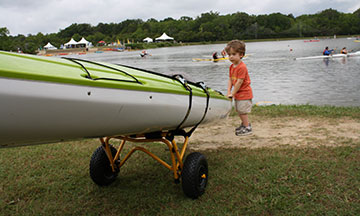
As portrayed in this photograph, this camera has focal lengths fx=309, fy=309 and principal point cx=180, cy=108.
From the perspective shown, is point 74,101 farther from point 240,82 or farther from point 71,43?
point 71,43

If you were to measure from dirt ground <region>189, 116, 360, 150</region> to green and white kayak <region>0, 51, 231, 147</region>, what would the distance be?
2153 mm

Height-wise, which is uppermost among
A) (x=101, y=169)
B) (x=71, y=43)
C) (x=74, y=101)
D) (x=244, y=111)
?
(x=71, y=43)

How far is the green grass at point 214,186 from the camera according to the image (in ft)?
10.6

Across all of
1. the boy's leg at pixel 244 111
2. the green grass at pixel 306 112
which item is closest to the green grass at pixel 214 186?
the boy's leg at pixel 244 111

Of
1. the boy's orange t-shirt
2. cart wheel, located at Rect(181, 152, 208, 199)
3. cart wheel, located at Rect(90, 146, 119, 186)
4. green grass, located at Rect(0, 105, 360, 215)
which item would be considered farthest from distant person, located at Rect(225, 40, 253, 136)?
cart wheel, located at Rect(90, 146, 119, 186)

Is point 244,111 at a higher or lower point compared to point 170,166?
higher

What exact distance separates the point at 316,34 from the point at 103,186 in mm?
130297

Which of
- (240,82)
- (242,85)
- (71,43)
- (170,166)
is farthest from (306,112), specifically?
(71,43)

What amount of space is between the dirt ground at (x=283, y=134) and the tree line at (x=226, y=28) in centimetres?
11068

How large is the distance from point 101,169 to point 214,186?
1.41 metres

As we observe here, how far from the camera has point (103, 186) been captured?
3926 millimetres

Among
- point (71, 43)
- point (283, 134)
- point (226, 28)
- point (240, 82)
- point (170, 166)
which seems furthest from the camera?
point (226, 28)

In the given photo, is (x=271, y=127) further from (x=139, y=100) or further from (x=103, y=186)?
(x=139, y=100)

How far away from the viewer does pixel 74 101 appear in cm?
A: 227
